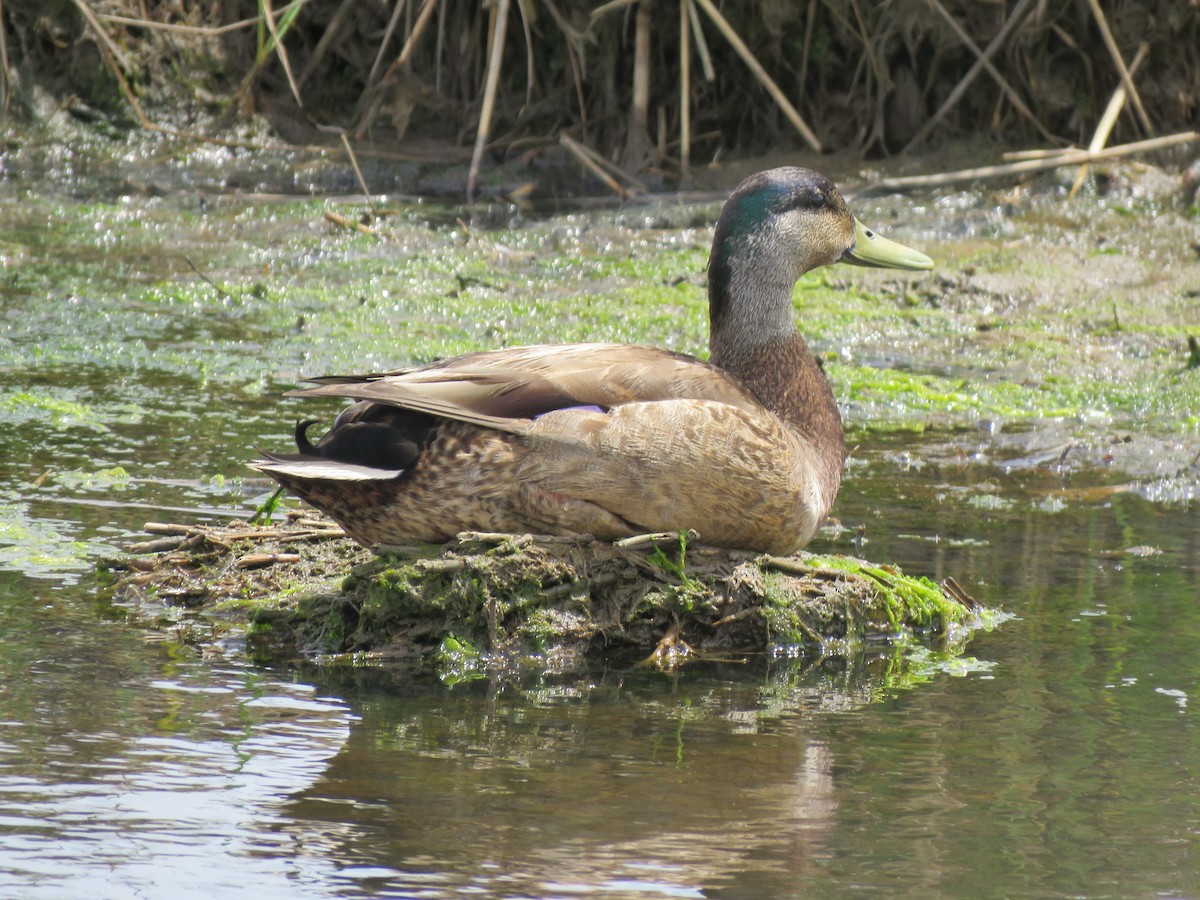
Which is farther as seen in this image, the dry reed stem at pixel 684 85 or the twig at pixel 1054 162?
the dry reed stem at pixel 684 85

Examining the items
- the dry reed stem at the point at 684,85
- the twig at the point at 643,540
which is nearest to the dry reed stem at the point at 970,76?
the dry reed stem at the point at 684,85

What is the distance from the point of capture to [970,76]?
11086 mm

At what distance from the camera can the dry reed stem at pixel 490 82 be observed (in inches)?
441

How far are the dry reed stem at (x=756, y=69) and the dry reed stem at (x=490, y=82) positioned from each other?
4.03 ft

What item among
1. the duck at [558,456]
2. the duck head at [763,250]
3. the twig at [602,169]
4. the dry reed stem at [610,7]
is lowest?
the duck at [558,456]

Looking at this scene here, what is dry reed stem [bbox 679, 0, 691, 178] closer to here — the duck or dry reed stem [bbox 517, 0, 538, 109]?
dry reed stem [bbox 517, 0, 538, 109]

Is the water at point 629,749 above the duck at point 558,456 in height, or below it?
below

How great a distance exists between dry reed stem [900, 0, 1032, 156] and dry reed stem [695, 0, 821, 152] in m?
0.66

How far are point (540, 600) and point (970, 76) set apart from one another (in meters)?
7.15

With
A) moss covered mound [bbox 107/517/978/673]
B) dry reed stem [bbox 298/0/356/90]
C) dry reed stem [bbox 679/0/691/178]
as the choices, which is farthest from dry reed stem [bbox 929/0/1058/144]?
moss covered mound [bbox 107/517/978/673]

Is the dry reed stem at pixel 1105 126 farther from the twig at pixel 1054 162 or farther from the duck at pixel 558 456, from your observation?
the duck at pixel 558 456

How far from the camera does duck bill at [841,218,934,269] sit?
6.26 m

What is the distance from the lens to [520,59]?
1235 cm

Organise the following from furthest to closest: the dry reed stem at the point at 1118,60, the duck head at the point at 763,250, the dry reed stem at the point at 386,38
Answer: the dry reed stem at the point at 386,38, the dry reed stem at the point at 1118,60, the duck head at the point at 763,250
